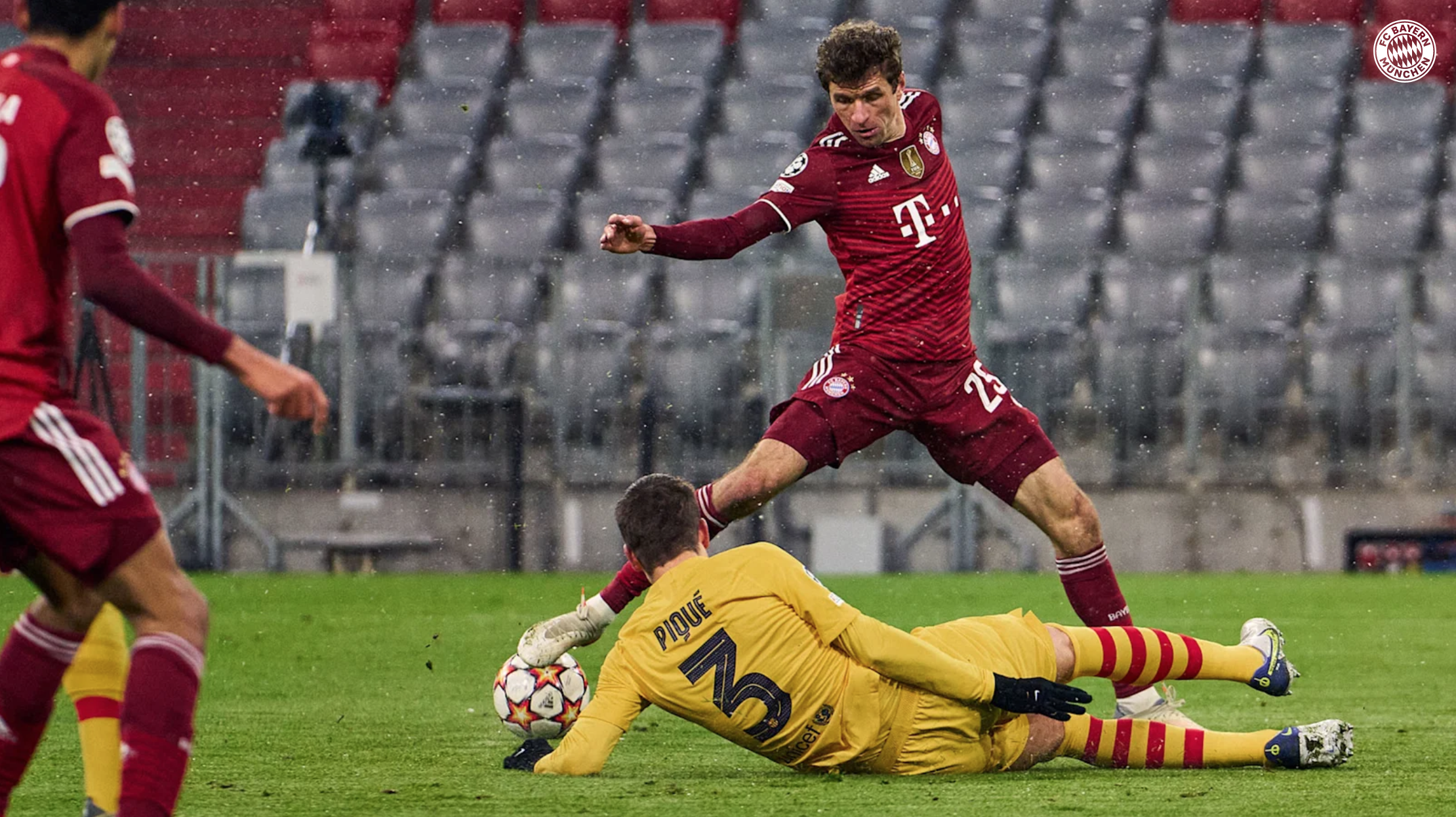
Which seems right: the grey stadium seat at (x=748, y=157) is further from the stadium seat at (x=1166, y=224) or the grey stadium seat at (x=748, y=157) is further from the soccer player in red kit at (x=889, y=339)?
the soccer player in red kit at (x=889, y=339)

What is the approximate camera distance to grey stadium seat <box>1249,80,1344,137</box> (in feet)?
48.7

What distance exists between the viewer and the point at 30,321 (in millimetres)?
3121

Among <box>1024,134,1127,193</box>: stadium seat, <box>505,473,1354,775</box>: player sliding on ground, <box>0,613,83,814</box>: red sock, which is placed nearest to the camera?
<box>0,613,83,814</box>: red sock

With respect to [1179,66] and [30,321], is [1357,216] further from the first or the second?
[30,321]

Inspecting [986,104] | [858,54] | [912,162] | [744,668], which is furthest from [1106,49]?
[744,668]

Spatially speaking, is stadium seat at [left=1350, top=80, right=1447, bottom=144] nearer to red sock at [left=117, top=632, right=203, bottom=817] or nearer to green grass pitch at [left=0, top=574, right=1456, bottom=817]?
green grass pitch at [left=0, top=574, right=1456, bottom=817]

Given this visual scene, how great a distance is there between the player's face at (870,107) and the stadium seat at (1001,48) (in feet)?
33.4

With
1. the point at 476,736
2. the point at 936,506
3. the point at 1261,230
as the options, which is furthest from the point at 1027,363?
the point at 476,736

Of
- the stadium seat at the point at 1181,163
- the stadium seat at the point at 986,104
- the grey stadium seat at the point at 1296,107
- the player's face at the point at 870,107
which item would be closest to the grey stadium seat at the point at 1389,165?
the grey stadium seat at the point at 1296,107

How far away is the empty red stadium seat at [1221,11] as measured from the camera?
1588cm

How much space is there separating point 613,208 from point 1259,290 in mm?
4619

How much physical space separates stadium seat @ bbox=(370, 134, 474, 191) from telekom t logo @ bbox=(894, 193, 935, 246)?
975 cm

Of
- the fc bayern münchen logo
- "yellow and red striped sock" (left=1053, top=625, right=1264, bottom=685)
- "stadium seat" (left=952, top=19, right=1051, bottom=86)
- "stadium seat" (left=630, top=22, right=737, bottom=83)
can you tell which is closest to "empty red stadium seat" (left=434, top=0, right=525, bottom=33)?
"stadium seat" (left=630, top=22, right=737, bottom=83)

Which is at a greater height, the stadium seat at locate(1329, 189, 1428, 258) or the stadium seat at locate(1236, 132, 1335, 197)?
the stadium seat at locate(1236, 132, 1335, 197)
